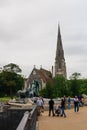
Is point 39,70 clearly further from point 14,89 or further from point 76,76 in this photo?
point 76,76

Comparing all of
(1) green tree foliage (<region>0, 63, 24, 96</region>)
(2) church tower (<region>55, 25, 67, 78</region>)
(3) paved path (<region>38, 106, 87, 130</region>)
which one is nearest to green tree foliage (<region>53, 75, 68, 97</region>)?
(1) green tree foliage (<region>0, 63, 24, 96</region>)

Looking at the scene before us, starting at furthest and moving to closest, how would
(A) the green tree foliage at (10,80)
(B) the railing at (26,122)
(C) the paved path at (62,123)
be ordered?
(A) the green tree foliage at (10,80) < (C) the paved path at (62,123) < (B) the railing at (26,122)

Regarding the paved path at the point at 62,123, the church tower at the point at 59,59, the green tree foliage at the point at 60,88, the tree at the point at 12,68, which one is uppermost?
the church tower at the point at 59,59

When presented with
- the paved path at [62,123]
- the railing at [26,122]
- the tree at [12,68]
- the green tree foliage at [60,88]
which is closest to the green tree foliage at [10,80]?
the tree at [12,68]

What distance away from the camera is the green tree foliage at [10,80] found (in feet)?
398

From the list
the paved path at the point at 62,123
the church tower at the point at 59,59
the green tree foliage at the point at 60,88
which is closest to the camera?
the paved path at the point at 62,123

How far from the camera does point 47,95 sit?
9944cm

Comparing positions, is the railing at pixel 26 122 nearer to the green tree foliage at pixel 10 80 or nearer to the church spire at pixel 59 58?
the green tree foliage at pixel 10 80

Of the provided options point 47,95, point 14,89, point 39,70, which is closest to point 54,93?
point 47,95

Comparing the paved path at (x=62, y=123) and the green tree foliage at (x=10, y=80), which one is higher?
the green tree foliage at (x=10, y=80)

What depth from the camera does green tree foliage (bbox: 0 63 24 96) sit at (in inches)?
4776

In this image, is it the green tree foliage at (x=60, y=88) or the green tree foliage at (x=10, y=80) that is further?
the green tree foliage at (x=10, y=80)

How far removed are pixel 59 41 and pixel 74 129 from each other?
161m

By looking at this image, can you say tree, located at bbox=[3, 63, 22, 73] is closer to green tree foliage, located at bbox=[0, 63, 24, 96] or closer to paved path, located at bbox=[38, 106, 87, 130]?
green tree foliage, located at bbox=[0, 63, 24, 96]
